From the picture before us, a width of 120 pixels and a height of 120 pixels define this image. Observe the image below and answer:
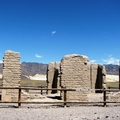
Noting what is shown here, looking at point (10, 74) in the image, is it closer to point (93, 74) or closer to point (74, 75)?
point (74, 75)

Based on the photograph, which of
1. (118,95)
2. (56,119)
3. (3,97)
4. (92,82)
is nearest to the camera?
(56,119)

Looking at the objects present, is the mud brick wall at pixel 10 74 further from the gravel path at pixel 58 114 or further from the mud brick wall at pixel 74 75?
the gravel path at pixel 58 114

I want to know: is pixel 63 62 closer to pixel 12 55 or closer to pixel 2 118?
pixel 12 55

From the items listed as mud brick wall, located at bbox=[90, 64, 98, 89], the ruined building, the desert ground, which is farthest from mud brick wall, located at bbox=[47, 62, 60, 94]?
the desert ground

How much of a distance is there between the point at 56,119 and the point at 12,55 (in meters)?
7.30

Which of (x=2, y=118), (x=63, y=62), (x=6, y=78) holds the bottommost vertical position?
(x=2, y=118)

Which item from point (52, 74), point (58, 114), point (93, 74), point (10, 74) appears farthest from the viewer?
point (52, 74)

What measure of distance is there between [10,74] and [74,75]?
4074 mm

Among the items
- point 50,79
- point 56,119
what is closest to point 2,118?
point 56,119

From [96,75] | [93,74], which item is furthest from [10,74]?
[96,75]

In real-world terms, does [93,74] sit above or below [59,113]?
above

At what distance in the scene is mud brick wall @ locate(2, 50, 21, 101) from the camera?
609 inches

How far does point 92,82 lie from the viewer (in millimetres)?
24953

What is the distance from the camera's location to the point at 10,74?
1552cm
